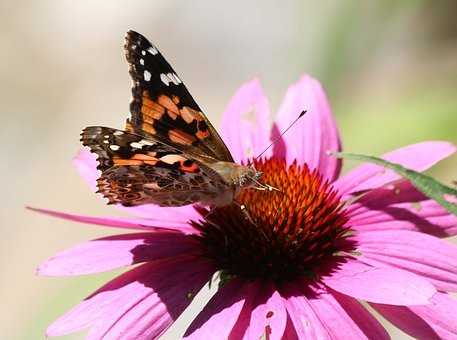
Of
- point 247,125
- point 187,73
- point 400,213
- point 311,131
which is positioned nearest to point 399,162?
point 400,213

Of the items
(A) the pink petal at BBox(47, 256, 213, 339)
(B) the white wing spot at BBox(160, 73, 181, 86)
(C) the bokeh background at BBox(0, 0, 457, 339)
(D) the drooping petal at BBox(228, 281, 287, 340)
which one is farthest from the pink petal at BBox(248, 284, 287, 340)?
(C) the bokeh background at BBox(0, 0, 457, 339)

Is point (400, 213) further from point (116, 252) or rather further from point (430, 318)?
point (116, 252)

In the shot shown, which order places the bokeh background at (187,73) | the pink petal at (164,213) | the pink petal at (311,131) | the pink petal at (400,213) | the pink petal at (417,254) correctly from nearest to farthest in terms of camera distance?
the pink petal at (417,254) → the pink petal at (400,213) → the pink petal at (164,213) → the pink petal at (311,131) → the bokeh background at (187,73)

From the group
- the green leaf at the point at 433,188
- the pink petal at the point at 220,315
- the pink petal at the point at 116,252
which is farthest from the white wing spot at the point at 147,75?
the green leaf at the point at 433,188

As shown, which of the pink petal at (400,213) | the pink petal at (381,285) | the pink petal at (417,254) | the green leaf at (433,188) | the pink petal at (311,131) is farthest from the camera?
the pink petal at (311,131)

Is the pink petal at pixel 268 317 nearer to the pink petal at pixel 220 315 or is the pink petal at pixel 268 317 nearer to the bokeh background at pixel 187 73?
the pink petal at pixel 220 315

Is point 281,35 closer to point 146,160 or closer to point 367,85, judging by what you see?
point 367,85

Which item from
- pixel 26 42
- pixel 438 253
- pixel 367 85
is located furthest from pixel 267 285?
pixel 26 42
